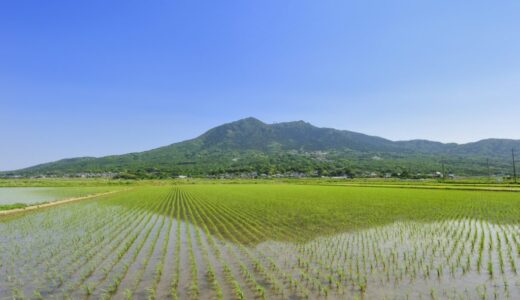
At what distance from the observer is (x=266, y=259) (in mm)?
9414

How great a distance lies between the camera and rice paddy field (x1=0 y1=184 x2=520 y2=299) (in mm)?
6848

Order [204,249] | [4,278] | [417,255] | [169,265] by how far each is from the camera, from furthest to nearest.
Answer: [204,249]
[417,255]
[169,265]
[4,278]

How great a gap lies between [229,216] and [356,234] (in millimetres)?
9171

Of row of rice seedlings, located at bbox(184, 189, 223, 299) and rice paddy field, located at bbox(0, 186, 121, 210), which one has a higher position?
row of rice seedlings, located at bbox(184, 189, 223, 299)

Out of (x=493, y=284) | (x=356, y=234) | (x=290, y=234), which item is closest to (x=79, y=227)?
(x=290, y=234)

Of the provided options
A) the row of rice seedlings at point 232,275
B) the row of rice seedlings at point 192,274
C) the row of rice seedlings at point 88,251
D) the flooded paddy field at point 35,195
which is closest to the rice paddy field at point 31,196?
the flooded paddy field at point 35,195

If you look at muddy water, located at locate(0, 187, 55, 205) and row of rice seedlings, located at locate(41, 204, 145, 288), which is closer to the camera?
row of rice seedlings, located at locate(41, 204, 145, 288)

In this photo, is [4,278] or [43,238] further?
[43,238]

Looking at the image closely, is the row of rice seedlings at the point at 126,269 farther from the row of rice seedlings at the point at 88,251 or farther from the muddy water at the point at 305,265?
the row of rice seedlings at the point at 88,251

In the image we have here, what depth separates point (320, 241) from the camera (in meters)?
11.9

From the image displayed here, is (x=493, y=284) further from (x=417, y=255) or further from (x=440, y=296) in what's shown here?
(x=417, y=255)

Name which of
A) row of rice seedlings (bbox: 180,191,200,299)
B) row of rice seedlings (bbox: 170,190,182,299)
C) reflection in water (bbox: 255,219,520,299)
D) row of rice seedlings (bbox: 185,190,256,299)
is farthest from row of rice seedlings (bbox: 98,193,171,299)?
reflection in water (bbox: 255,219,520,299)

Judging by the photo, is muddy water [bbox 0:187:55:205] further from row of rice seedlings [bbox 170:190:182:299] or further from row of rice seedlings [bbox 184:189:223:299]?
row of rice seedlings [bbox 184:189:223:299]

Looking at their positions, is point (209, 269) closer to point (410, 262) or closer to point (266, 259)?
point (266, 259)
